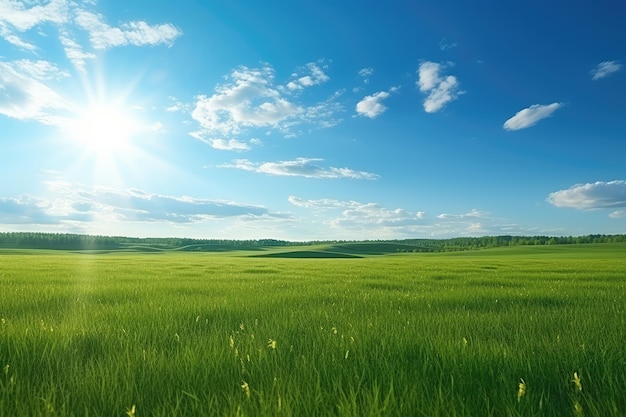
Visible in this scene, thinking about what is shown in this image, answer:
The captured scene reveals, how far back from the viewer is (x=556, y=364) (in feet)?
12.6

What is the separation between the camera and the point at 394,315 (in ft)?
23.0

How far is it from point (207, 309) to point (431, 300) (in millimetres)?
5277

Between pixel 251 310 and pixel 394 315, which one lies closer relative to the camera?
pixel 394 315

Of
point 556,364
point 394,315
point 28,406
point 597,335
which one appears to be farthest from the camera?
point 394,315

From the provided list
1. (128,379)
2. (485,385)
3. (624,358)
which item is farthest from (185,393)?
(624,358)

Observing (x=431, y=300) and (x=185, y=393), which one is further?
(x=431, y=300)

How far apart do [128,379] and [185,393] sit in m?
0.76

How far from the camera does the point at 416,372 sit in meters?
3.56

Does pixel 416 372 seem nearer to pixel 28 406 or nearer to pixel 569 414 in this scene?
pixel 569 414

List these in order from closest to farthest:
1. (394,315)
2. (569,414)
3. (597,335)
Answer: (569,414) < (597,335) < (394,315)

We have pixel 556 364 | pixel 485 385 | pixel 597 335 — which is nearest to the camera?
pixel 485 385

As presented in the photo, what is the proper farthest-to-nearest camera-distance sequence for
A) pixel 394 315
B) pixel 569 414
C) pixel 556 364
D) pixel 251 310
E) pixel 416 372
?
pixel 251 310 < pixel 394 315 < pixel 556 364 < pixel 416 372 < pixel 569 414

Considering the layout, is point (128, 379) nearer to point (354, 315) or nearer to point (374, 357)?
point (374, 357)

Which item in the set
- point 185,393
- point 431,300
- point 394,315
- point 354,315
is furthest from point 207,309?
point 431,300
